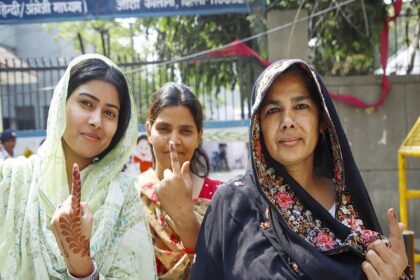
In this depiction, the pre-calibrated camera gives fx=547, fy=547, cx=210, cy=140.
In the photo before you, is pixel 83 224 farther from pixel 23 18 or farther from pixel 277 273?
pixel 23 18

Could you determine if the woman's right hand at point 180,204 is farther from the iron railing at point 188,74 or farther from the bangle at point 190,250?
the iron railing at point 188,74

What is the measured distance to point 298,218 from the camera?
183 cm

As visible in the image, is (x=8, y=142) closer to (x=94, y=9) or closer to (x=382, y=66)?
(x=94, y=9)

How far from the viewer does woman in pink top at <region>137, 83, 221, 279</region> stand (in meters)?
2.12

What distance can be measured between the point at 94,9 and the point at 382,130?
353 cm

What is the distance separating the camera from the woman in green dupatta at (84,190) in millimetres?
1852

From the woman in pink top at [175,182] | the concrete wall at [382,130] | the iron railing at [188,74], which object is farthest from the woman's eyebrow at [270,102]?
the concrete wall at [382,130]

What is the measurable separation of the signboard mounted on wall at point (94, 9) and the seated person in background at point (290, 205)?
4.42 metres

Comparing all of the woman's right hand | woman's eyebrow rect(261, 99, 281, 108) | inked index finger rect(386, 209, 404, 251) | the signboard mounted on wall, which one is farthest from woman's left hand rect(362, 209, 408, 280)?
the signboard mounted on wall

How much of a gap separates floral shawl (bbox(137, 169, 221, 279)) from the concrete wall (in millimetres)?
3925

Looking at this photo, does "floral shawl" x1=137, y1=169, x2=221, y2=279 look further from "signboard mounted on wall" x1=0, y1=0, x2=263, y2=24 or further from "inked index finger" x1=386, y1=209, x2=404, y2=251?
"signboard mounted on wall" x1=0, y1=0, x2=263, y2=24

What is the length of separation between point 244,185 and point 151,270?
1.57ft

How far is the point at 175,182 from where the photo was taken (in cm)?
211

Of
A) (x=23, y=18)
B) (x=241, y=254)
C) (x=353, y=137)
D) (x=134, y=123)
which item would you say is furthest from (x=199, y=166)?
(x=23, y=18)
